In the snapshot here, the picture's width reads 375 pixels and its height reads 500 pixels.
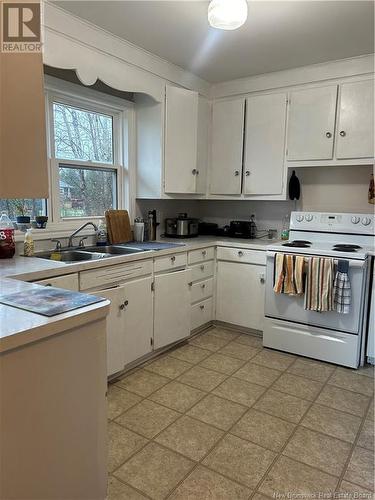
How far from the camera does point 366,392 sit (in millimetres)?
2430

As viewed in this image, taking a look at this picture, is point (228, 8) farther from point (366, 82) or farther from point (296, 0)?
point (366, 82)

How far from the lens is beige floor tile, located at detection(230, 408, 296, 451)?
1.93 m

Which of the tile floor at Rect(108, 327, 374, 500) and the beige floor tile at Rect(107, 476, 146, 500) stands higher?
the tile floor at Rect(108, 327, 374, 500)

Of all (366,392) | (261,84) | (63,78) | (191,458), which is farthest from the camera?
(261,84)

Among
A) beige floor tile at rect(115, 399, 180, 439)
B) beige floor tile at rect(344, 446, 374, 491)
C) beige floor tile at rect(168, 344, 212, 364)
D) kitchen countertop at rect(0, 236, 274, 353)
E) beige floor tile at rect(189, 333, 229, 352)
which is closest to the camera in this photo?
kitchen countertop at rect(0, 236, 274, 353)

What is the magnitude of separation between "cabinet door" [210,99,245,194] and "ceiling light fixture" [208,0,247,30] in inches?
62.1

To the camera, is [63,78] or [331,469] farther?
[63,78]

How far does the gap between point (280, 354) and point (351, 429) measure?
0.99 metres

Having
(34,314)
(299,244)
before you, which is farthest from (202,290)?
(34,314)

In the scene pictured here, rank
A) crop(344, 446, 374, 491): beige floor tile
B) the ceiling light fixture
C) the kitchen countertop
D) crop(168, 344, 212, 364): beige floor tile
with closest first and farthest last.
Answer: the kitchen countertop, crop(344, 446, 374, 491): beige floor tile, the ceiling light fixture, crop(168, 344, 212, 364): beige floor tile

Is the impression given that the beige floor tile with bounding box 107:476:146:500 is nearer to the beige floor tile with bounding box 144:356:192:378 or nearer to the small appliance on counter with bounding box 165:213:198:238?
the beige floor tile with bounding box 144:356:192:378

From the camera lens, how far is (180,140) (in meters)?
3.31

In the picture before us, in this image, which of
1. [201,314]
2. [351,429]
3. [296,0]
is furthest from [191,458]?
[296,0]

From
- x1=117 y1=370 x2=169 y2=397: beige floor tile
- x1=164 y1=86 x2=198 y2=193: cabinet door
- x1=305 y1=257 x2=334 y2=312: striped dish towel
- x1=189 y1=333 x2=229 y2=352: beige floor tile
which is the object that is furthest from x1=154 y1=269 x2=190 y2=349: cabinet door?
x1=305 y1=257 x2=334 y2=312: striped dish towel
